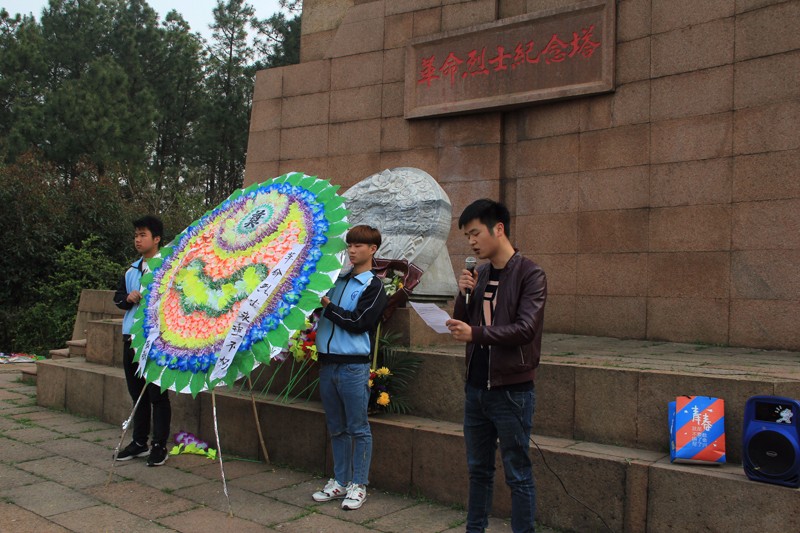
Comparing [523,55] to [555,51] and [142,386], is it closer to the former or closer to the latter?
[555,51]

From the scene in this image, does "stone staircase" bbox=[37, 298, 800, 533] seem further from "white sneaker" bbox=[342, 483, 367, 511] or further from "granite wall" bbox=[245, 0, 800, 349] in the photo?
"granite wall" bbox=[245, 0, 800, 349]

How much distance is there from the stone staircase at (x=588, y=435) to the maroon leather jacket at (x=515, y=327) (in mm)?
984

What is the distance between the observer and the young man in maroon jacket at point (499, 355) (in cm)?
285

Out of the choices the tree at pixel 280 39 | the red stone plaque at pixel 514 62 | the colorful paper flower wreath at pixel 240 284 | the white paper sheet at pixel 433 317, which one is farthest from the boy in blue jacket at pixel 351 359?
the tree at pixel 280 39

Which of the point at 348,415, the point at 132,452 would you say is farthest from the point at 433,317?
the point at 132,452

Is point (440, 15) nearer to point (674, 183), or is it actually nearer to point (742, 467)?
point (674, 183)

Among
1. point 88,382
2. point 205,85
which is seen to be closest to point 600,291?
point 88,382

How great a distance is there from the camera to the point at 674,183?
6422 mm

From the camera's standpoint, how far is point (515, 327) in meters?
2.80

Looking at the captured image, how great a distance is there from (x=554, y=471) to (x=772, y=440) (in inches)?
41.9

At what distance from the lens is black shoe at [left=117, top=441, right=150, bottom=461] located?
4992mm

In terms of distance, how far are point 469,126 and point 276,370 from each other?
13.2 feet

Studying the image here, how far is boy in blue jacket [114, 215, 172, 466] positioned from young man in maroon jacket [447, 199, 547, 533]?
2682 millimetres

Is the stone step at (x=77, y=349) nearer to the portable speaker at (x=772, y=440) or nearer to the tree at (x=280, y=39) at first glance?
the portable speaker at (x=772, y=440)
